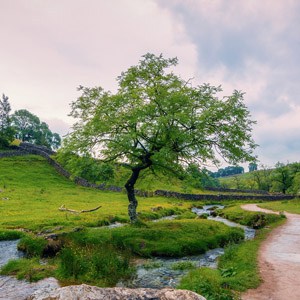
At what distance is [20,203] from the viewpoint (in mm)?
39562

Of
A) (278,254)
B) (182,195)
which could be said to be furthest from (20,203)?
(182,195)

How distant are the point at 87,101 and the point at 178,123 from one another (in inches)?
325

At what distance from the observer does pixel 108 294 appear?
23.0 feet

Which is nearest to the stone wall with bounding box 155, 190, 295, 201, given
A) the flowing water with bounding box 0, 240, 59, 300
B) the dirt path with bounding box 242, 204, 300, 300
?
the dirt path with bounding box 242, 204, 300, 300

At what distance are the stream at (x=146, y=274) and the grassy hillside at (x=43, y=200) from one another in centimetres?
790

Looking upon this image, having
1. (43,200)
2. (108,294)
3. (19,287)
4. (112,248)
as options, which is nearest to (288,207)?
(43,200)

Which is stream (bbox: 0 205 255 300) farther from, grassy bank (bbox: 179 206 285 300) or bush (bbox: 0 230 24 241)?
bush (bbox: 0 230 24 241)

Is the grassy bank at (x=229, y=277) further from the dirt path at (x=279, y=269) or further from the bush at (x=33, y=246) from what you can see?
the bush at (x=33, y=246)

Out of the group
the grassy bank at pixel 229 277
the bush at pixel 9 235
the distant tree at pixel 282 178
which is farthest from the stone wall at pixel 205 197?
the grassy bank at pixel 229 277

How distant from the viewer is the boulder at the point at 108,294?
6797 millimetres

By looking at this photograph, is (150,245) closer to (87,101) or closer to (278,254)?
(278,254)

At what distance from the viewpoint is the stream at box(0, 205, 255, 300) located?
515 inches

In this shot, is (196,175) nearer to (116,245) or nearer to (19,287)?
(116,245)

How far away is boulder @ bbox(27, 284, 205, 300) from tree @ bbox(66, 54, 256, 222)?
46.2 ft
